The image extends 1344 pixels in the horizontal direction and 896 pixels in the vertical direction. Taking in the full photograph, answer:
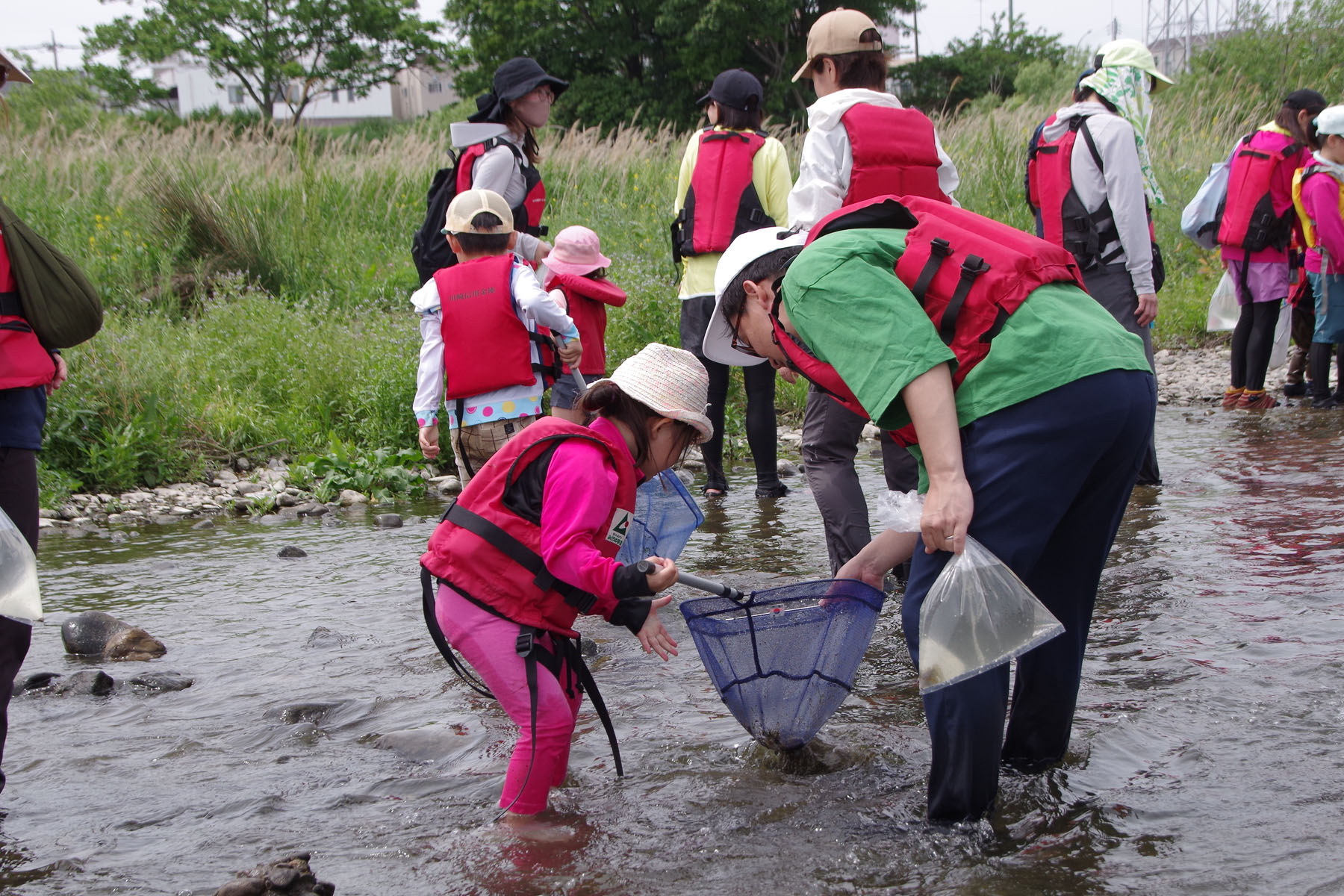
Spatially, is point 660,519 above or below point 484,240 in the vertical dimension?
below

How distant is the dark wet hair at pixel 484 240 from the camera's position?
4.57 metres

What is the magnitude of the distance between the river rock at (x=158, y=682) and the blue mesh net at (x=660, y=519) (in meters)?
1.59

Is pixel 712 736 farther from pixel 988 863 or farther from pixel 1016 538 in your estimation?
pixel 1016 538

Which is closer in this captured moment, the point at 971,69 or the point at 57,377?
the point at 57,377

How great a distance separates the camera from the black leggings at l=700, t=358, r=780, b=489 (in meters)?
5.96

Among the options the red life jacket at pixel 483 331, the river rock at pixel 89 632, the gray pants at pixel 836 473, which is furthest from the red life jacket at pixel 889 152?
the river rock at pixel 89 632

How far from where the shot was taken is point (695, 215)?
5906 mm

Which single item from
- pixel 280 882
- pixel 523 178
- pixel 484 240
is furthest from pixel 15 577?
pixel 523 178

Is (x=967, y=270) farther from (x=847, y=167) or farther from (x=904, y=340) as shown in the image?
(x=847, y=167)

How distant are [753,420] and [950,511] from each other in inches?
153

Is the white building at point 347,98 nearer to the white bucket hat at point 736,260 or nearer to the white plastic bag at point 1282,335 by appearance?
the white plastic bag at point 1282,335

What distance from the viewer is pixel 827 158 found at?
422 cm

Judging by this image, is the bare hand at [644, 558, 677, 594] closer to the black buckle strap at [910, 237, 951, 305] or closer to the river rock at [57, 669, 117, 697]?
the black buckle strap at [910, 237, 951, 305]

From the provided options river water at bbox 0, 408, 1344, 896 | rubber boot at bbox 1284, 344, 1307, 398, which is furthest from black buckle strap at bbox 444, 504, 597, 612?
rubber boot at bbox 1284, 344, 1307, 398
